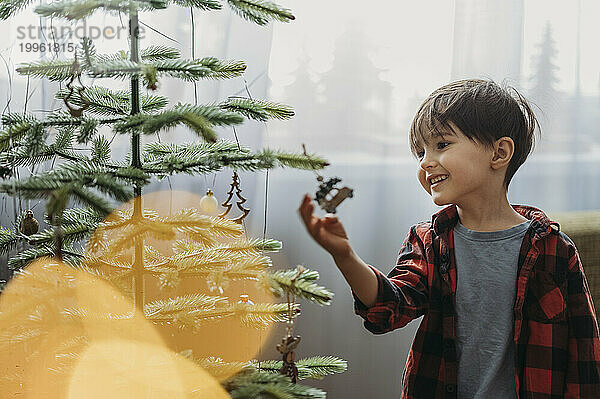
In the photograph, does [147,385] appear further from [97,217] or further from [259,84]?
[259,84]

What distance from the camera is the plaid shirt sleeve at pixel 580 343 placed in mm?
1163

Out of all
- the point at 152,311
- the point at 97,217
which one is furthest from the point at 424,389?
the point at 97,217

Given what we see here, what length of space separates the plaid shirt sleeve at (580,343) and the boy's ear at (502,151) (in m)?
0.21

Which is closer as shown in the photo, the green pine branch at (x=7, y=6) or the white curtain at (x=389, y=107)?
the green pine branch at (x=7, y=6)

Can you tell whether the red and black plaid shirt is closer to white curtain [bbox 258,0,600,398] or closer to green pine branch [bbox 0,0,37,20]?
white curtain [bbox 258,0,600,398]

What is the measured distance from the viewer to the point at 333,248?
0.94 meters

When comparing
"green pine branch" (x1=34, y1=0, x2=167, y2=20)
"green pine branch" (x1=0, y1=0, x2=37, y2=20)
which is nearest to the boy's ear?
"green pine branch" (x1=34, y1=0, x2=167, y2=20)

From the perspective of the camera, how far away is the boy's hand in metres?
0.85

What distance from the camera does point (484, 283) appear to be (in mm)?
1229

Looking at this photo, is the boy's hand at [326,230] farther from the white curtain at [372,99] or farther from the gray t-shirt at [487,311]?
the white curtain at [372,99]

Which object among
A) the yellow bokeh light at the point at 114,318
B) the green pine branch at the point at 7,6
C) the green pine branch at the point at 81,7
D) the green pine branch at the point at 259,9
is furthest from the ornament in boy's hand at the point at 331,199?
the green pine branch at the point at 7,6

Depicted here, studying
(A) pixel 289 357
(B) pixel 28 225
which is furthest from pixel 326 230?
(B) pixel 28 225

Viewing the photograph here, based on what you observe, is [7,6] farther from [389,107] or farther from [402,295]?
[389,107]

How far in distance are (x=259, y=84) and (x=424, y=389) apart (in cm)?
78
